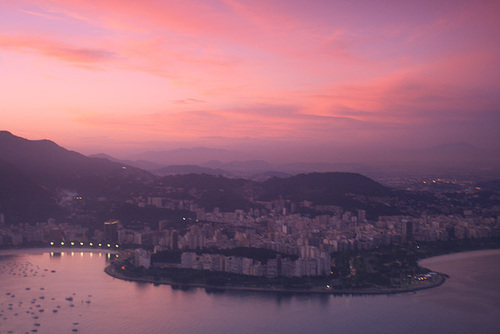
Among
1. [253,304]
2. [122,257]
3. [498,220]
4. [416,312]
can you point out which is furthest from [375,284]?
[498,220]

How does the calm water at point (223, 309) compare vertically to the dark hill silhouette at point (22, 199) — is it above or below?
below

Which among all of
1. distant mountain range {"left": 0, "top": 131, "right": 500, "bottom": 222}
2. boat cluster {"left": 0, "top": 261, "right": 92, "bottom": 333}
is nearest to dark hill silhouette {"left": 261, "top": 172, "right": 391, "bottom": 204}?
distant mountain range {"left": 0, "top": 131, "right": 500, "bottom": 222}

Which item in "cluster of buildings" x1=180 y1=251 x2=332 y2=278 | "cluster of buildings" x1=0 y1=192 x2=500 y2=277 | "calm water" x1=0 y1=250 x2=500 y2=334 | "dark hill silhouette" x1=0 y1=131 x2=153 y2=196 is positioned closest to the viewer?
"calm water" x1=0 y1=250 x2=500 y2=334

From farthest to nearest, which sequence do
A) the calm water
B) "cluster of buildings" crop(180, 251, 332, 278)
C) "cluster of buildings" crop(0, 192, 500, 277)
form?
"cluster of buildings" crop(0, 192, 500, 277)
"cluster of buildings" crop(180, 251, 332, 278)
the calm water

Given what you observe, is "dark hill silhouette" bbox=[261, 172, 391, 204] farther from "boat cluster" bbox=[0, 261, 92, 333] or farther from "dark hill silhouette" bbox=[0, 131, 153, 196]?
"boat cluster" bbox=[0, 261, 92, 333]

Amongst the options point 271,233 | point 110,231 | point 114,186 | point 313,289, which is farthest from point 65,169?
point 313,289

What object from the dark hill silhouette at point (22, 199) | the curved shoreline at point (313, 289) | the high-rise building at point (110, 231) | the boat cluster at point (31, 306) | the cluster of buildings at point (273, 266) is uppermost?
the dark hill silhouette at point (22, 199)

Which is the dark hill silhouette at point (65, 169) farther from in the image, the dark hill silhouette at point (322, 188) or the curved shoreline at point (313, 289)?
the curved shoreline at point (313, 289)

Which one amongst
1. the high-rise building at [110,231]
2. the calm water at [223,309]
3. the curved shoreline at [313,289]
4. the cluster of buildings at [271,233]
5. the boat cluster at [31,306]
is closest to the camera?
the boat cluster at [31,306]

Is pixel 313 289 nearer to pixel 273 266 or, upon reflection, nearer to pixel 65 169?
pixel 273 266

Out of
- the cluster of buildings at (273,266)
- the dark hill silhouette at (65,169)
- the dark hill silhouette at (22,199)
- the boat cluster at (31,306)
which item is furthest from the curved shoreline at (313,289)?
the dark hill silhouette at (65,169)
